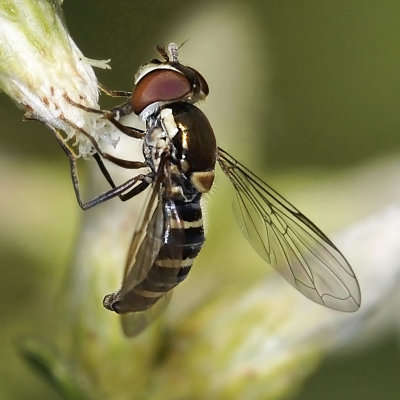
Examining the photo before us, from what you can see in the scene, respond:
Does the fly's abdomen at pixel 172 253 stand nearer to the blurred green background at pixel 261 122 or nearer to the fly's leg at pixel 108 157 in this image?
the fly's leg at pixel 108 157

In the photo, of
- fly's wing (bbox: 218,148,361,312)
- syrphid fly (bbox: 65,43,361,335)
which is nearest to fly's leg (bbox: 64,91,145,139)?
syrphid fly (bbox: 65,43,361,335)

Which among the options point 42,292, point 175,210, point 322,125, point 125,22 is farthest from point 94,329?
point 322,125

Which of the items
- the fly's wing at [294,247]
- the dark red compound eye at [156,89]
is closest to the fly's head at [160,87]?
the dark red compound eye at [156,89]

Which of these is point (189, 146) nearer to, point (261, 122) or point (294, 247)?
point (294, 247)

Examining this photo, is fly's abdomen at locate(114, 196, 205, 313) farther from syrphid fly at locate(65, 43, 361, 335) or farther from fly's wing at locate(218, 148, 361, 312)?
fly's wing at locate(218, 148, 361, 312)

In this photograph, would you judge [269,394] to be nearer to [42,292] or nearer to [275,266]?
[275,266]
